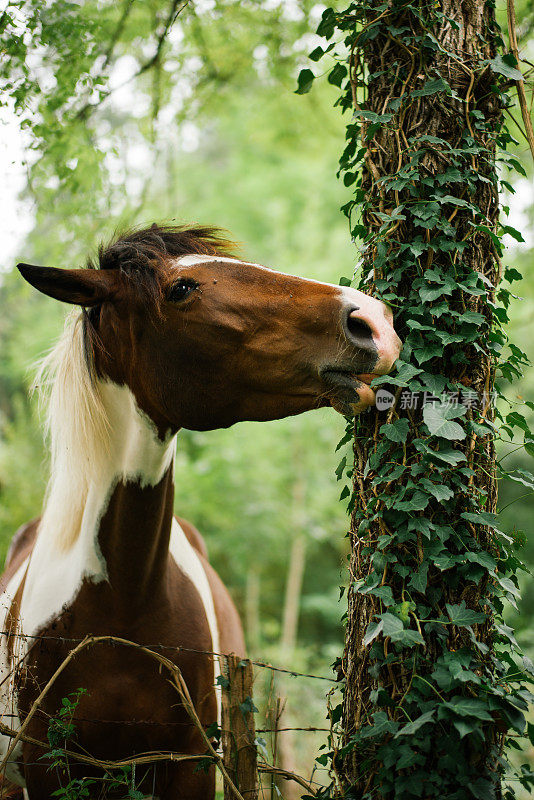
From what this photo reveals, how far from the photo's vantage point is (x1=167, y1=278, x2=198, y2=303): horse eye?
1966 millimetres

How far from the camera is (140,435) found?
211 centimetres

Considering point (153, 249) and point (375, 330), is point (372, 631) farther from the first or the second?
point (153, 249)

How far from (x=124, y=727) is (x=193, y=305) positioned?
4.99ft

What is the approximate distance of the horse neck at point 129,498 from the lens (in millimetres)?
2123

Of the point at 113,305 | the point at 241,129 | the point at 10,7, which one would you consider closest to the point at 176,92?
the point at 10,7

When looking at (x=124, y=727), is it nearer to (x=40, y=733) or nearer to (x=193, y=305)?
(x=40, y=733)

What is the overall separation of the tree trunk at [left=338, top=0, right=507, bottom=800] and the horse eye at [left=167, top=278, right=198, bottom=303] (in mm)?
575

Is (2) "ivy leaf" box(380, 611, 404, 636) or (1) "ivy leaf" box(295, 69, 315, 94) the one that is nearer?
(2) "ivy leaf" box(380, 611, 404, 636)

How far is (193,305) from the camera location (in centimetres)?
195

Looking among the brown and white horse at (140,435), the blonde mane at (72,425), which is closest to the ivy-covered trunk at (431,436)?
the brown and white horse at (140,435)

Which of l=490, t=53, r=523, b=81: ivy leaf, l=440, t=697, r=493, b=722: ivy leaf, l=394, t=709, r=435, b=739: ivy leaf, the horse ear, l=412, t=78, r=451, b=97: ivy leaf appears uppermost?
l=490, t=53, r=523, b=81: ivy leaf

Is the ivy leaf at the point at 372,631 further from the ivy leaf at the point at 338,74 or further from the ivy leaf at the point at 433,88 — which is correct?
the ivy leaf at the point at 338,74

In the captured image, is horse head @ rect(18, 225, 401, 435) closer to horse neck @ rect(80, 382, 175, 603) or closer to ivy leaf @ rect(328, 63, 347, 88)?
horse neck @ rect(80, 382, 175, 603)

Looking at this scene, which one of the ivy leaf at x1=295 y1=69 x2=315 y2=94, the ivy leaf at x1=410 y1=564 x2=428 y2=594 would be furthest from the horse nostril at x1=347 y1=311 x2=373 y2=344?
the ivy leaf at x1=295 y1=69 x2=315 y2=94
